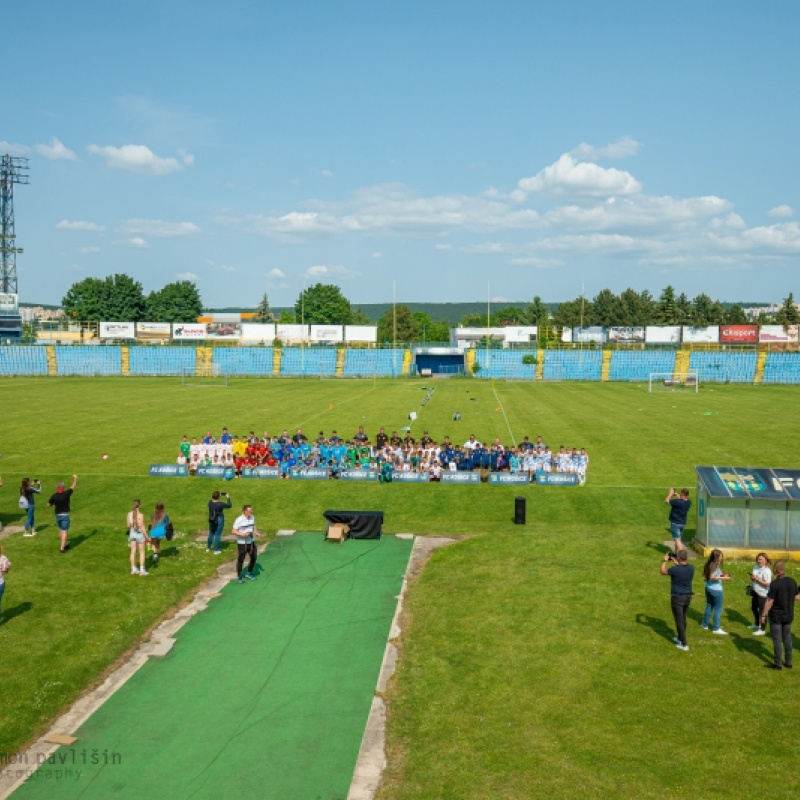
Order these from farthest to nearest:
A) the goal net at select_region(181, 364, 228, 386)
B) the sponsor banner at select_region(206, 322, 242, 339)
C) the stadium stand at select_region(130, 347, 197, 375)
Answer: the sponsor banner at select_region(206, 322, 242, 339)
the stadium stand at select_region(130, 347, 197, 375)
the goal net at select_region(181, 364, 228, 386)

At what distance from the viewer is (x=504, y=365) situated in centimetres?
8631

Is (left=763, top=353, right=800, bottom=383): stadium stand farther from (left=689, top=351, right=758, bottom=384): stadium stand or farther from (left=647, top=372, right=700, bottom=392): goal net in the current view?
(left=647, top=372, right=700, bottom=392): goal net

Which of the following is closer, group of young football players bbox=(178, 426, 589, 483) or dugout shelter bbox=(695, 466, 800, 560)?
dugout shelter bbox=(695, 466, 800, 560)

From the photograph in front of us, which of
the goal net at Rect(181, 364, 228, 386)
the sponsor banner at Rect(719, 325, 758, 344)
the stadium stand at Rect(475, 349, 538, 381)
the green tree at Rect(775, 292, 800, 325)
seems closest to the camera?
Result: the goal net at Rect(181, 364, 228, 386)

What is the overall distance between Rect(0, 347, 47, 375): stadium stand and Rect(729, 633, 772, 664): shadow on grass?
82898 mm

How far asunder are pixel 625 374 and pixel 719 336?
65.8 ft

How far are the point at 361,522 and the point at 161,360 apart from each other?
72.5 m

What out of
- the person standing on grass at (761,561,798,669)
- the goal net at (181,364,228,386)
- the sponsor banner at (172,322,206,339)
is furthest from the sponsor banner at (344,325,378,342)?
the person standing on grass at (761,561,798,669)

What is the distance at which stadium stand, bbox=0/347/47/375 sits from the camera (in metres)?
81.3

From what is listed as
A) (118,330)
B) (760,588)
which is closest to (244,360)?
(118,330)

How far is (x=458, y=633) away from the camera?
43.2 feet

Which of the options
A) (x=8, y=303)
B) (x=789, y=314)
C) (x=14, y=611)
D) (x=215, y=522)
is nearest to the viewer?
(x=14, y=611)

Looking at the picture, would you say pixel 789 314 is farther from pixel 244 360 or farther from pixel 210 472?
pixel 210 472

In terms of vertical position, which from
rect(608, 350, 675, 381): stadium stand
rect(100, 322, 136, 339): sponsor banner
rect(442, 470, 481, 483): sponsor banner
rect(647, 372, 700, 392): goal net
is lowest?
rect(442, 470, 481, 483): sponsor banner
